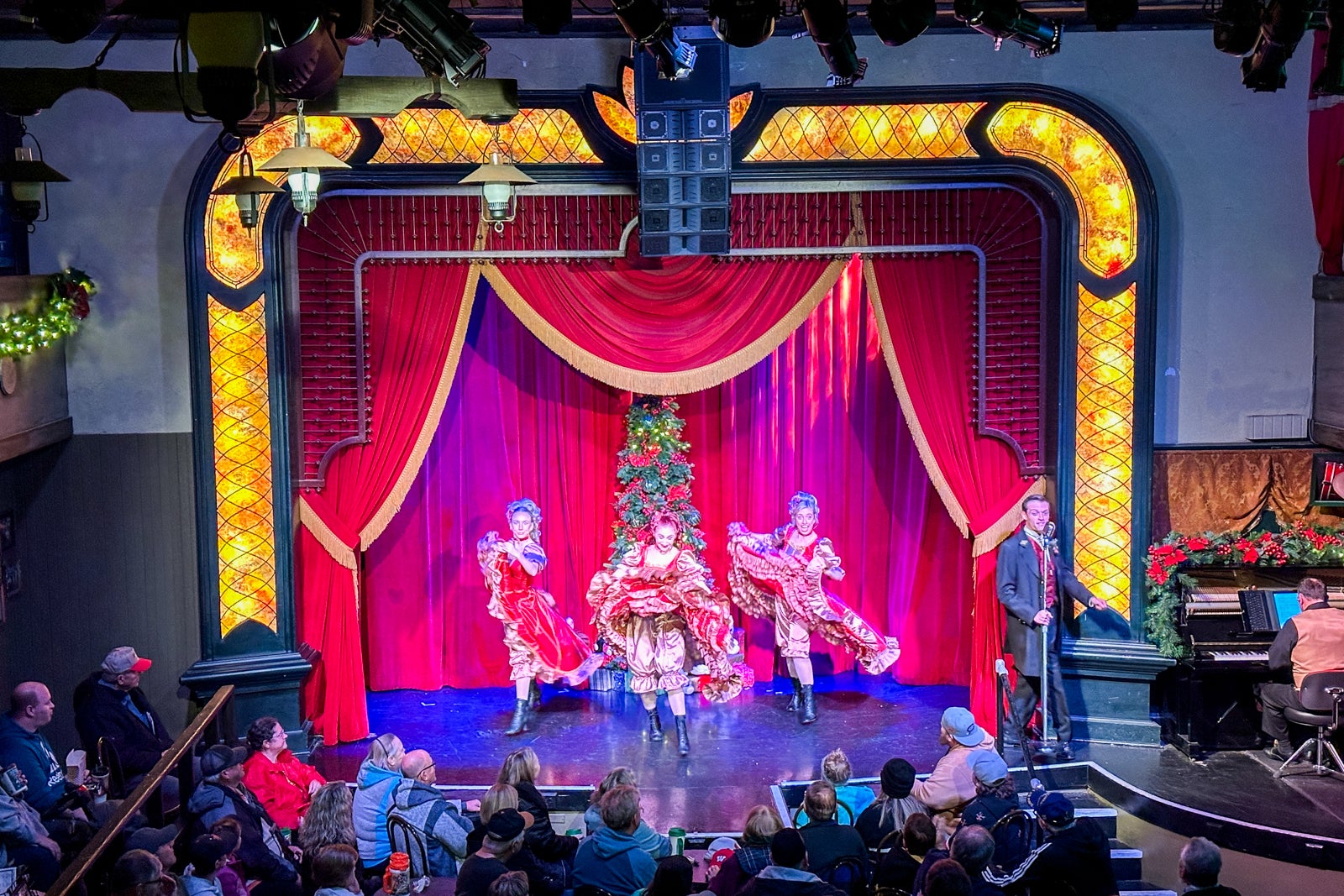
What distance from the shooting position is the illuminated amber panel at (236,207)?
898cm

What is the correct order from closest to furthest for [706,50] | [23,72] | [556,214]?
1. [23,72]
2. [706,50]
3. [556,214]

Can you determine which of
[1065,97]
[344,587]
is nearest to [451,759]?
[344,587]

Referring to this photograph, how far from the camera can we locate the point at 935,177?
915 cm

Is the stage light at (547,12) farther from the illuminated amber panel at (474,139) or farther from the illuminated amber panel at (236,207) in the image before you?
the illuminated amber panel at (236,207)

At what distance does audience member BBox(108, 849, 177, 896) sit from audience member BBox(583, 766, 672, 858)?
1635 millimetres

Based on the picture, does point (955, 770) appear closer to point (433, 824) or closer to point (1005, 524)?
point (433, 824)

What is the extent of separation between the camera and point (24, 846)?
6.05 meters

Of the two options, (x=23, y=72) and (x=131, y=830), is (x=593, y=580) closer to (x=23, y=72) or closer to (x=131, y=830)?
(x=131, y=830)

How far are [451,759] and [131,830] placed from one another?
10.5 ft

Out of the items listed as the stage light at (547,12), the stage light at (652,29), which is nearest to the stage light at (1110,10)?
the stage light at (652,29)

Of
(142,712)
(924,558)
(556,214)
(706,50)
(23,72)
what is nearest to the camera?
(23,72)

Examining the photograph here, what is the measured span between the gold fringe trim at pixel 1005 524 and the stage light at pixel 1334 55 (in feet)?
12.0

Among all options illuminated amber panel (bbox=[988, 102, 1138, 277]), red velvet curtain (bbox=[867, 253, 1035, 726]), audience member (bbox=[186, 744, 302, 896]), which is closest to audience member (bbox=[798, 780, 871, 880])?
audience member (bbox=[186, 744, 302, 896])

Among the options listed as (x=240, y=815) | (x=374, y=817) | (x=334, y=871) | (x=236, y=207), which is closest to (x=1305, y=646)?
(x=374, y=817)
